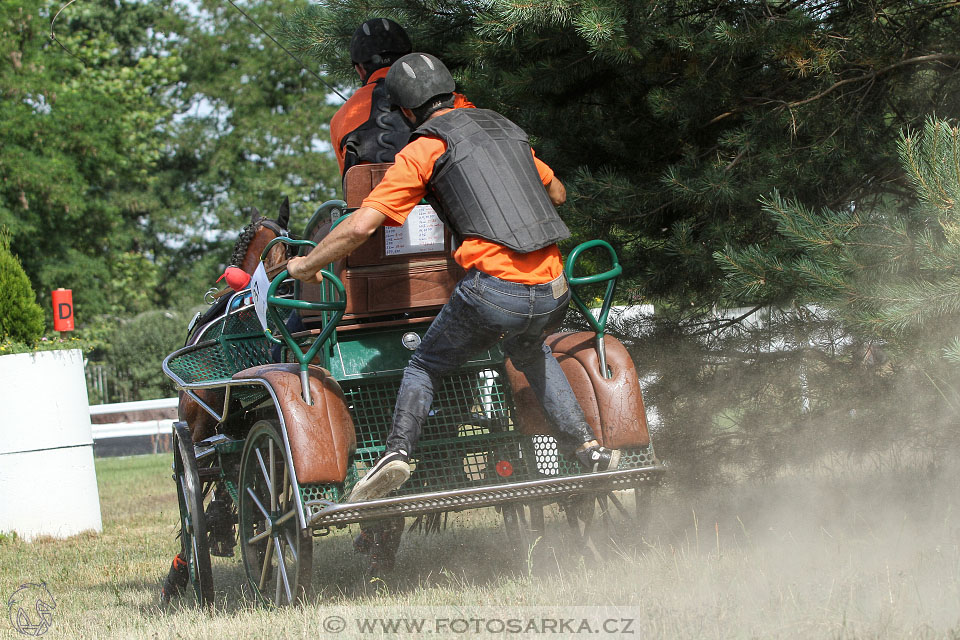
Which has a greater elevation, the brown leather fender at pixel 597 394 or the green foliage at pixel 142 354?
the green foliage at pixel 142 354

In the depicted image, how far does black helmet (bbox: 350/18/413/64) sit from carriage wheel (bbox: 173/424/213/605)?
7.27ft

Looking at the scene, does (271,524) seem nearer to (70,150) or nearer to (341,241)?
(341,241)

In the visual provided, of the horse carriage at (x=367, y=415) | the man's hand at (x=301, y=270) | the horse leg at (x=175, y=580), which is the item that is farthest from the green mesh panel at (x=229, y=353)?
the man's hand at (x=301, y=270)

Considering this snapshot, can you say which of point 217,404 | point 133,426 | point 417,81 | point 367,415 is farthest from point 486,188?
point 133,426

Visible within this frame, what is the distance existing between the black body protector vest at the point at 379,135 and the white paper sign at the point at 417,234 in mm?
477

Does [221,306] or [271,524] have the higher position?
[221,306]

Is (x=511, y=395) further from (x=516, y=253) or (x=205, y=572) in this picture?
(x=205, y=572)

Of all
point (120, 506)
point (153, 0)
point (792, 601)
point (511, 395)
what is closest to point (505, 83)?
point (511, 395)

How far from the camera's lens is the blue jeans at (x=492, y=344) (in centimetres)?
400

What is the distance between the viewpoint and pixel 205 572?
494 centimetres

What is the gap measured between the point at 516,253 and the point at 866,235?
154 cm

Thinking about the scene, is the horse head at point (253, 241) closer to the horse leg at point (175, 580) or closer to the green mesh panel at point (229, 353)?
the green mesh panel at point (229, 353)

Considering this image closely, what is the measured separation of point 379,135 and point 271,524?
197 cm

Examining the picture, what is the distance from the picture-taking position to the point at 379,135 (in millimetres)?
5004
